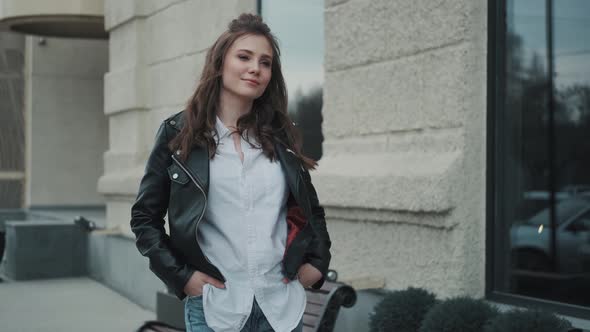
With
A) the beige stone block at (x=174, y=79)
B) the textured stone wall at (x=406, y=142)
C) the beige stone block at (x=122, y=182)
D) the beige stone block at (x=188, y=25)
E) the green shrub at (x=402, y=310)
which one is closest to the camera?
the green shrub at (x=402, y=310)

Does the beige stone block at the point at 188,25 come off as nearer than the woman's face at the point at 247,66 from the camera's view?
No

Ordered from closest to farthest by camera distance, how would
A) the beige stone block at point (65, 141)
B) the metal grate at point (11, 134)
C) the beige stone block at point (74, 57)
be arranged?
the beige stone block at point (65, 141), the beige stone block at point (74, 57), the metal grate at point (11, 134)

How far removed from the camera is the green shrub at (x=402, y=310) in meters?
4.79

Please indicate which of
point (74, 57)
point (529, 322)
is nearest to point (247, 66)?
point (529, 322)

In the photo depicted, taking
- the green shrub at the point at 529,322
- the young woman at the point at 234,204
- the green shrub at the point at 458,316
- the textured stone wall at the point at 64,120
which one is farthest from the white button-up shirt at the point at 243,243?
the textured stone wall at the point at 64,120

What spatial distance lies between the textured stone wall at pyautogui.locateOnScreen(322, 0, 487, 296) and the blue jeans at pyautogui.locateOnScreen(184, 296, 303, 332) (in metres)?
2.14

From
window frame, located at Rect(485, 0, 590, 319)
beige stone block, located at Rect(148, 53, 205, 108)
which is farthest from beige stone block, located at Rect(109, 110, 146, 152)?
window frame, located at Rect(485, 0, 590, 319)

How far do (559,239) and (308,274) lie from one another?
2.08 m

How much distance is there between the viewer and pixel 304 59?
736 centimetres

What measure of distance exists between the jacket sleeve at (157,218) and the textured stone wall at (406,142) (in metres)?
2.27

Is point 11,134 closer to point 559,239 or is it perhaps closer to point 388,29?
point 388,29

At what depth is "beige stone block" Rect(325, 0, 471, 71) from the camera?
5.15m

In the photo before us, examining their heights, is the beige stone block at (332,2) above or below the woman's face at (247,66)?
above

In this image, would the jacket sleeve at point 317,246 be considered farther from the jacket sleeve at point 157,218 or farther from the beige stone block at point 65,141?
the beige stone block at point 65,141
